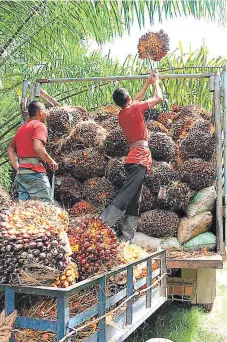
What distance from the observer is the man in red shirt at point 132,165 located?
5137mm

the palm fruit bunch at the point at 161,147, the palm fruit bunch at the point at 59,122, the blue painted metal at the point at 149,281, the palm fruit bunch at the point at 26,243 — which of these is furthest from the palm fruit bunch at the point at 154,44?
the palm fruit bunch at the point at 26,243

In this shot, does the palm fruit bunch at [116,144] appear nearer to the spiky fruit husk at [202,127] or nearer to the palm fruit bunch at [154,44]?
the spiky fruit husk at [202,127]

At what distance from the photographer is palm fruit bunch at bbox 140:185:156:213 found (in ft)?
19.2

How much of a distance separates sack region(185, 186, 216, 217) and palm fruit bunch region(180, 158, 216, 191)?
72mm

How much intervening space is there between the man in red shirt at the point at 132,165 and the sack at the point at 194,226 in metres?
0.53

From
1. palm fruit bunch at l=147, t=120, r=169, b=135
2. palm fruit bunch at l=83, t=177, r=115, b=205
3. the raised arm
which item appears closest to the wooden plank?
palm fruit bunch at l=83, t=177, r=115, b=205

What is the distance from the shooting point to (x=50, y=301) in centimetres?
298

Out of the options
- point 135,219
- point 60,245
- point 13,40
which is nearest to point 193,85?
point 13,40

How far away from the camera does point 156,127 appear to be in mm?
6598

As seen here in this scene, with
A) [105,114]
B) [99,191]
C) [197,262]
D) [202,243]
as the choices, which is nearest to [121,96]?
[99,191]

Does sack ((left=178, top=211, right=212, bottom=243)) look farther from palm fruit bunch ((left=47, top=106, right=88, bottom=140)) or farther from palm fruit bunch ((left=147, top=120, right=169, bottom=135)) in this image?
palm fruit bunch ((left=47, top=106, right=88, bottom=140))

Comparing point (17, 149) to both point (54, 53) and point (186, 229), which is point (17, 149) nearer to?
point (186, 229)

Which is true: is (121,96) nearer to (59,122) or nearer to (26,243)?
(59,122)

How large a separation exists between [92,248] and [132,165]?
2006 millimetres
